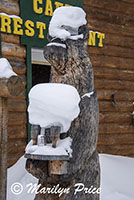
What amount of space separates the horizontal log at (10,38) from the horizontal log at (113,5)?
1.86 metres

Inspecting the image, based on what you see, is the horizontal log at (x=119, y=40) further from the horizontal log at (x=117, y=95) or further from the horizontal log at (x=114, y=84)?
the horizontal log at (x=117, y=95)

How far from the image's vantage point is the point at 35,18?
448 cm

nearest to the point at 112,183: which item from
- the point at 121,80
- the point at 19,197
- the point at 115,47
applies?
the point at 19,197

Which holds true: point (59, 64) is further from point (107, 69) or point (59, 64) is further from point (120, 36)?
point (120, 36)

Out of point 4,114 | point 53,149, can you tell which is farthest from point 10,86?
point 53,149

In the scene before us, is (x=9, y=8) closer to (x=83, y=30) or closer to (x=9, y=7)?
(x=9, y=7)

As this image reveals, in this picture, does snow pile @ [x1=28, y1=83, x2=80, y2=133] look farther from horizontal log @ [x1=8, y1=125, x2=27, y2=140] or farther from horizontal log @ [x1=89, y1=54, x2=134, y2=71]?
horizontal log @ [x1=89, y1=54, x2=134, y2=71]

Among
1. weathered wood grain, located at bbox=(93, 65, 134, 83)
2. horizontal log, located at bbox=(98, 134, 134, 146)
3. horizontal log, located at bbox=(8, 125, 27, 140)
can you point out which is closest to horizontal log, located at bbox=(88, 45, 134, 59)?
weathered wood grain, located at bbox=(93, 65, 134, 83)

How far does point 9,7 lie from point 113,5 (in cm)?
260

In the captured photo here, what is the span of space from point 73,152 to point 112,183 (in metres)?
3.13

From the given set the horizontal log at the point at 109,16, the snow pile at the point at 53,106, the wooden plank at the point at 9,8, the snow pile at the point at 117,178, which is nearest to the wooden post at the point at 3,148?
the snow pile at the point at 53,106

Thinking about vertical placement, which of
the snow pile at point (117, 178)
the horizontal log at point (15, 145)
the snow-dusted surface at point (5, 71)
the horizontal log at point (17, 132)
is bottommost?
the snow pile at point (117, 178)

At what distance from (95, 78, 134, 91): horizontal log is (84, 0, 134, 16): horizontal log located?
167 centimetres

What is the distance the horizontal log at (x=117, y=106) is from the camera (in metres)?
5.57
